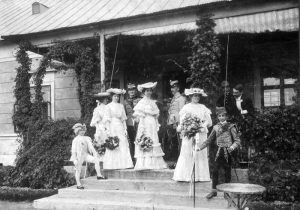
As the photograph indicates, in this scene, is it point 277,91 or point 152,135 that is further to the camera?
point 277,91

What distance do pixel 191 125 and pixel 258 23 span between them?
4289 millimetres

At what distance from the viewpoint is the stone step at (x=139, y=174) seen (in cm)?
844

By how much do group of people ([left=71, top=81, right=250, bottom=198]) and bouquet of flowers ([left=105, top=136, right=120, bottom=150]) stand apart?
0.12 meters

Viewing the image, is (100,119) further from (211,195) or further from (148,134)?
(211,195)

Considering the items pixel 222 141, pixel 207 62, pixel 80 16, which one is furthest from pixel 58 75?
pixel 222 141

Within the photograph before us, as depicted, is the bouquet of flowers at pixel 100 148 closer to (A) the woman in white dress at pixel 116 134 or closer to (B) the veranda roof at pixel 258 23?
(A) the woman in white dress at pixel 116 134

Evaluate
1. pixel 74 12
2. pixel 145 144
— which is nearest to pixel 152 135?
pixel 145 144

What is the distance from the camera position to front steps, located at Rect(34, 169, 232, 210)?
7555 millimetres

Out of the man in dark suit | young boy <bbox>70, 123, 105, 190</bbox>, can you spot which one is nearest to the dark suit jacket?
the man in dark suit

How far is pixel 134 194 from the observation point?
319 inches

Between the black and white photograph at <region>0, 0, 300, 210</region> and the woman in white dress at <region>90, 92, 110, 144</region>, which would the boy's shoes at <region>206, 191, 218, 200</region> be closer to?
the black and white photograph at <region>0, 0, 300, 210</region>

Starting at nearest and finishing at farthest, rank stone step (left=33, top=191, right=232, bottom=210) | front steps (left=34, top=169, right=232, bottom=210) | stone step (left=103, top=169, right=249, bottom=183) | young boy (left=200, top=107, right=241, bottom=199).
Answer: young boy (left=200, top=107, right=241, bottom=199) < stone step (left=33, top=191, right=232, bottom=210) < front steps (left=34, top=169, right=232, bottom=210) < stone step (left=103, top=169, right=249, bottom=183)

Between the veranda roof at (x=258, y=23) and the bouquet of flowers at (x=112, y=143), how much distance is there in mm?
3594

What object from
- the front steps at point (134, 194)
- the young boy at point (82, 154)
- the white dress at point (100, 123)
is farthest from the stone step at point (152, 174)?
the white dress at point (100, 123)
